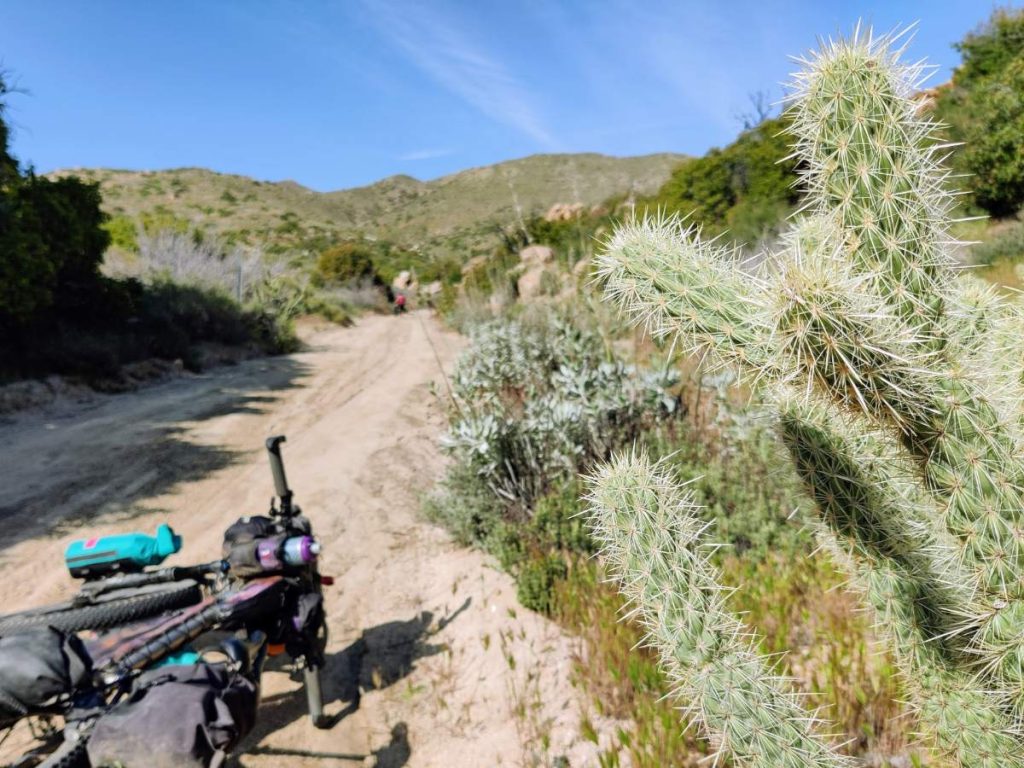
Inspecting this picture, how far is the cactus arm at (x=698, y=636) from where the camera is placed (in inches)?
61.9

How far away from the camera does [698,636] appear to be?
1.61 m

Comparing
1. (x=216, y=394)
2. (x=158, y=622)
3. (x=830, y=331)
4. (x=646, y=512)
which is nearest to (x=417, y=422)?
(x=216, y=394)

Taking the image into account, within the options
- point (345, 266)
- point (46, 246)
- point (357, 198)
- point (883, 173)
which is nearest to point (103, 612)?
point (883, 173)

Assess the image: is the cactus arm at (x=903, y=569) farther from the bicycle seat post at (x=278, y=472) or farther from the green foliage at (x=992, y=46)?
the green foliage at (x=992, y=46)

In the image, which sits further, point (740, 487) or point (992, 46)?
point (992, 46)

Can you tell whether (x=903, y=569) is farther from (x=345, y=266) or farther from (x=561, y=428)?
(x=345, y=266)

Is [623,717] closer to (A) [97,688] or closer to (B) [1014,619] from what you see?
(B) [1014,619]

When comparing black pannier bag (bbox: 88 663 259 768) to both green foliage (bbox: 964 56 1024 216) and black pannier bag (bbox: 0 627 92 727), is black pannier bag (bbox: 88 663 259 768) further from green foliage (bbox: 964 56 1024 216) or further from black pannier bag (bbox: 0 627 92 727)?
green foliage (bbox: 964 56 1024 216)

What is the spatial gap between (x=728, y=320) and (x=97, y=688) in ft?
7.74

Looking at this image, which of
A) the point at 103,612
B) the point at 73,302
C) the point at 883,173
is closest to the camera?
the point at 883,173

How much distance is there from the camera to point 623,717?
290 centimetres

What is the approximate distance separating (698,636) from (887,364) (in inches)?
Result: 33.3

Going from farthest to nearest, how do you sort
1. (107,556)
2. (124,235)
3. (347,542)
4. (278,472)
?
1. (124,235)
2. (347,542)
3. (278,472)
4. (107,556)

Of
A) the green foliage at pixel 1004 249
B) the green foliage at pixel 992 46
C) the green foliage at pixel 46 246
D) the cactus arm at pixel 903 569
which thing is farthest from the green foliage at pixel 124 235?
the green foliage at pixel 992 46
